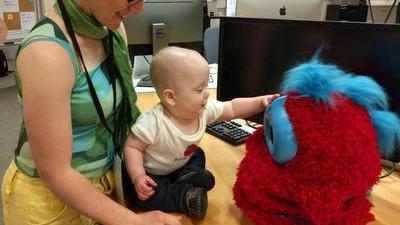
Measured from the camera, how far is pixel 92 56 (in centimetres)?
78

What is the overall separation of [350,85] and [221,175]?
44cm

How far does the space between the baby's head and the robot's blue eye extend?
18cm

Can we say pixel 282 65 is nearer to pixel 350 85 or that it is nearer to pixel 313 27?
pixel 313 27

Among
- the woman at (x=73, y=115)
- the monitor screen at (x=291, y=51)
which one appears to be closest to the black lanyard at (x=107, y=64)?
the woman at (x=73, y=115)

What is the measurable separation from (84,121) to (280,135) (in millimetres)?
399

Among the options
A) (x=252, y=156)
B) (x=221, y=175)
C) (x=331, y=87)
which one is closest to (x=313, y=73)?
(x=331, y=87)

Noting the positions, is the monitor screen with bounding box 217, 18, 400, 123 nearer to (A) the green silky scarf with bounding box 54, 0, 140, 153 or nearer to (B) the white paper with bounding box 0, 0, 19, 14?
(A) the green silky scarf with bounding box 54, 0, 140, 153

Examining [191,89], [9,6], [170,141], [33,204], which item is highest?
[9,6]

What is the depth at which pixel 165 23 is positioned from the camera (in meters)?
1.88

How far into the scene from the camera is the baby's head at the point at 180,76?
805 millimetres

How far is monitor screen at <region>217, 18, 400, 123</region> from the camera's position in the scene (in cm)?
88

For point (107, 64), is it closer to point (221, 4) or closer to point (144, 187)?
point (144, 187)

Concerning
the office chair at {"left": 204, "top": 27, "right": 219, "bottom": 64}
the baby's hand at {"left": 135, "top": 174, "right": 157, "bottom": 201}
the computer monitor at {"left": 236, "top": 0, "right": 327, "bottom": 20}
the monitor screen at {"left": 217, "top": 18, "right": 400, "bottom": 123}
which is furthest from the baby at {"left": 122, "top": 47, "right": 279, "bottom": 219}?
the office chair at {"left": 204, "top": 27, "right": 219, "bottom": 64}

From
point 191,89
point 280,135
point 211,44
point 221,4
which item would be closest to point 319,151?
point 280,135
